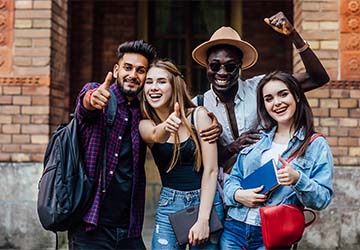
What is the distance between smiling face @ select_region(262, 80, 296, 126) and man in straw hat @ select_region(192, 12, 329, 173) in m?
0.29

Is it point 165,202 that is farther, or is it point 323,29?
point 323,29

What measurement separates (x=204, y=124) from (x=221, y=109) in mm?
314

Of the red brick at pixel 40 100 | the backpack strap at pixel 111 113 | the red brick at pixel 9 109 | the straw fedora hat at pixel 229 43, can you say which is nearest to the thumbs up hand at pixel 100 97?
the backpack strap at pixel 111 113

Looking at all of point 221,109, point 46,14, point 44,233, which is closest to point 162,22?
point 46,14

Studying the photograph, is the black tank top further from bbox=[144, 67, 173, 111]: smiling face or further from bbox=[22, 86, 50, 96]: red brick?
bbox=[22, 86, 50, 96]: red brick

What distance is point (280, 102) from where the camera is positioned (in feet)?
9.02

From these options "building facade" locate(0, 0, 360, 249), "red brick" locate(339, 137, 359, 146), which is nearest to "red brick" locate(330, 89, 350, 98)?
"building facade" locate(0, 0, 360, 249)

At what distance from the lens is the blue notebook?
2568 mm

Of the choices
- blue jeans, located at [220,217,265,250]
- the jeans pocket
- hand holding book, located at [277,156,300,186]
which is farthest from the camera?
the jeans pocket

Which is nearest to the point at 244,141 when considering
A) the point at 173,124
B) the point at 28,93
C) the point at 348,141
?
the point at 173,124

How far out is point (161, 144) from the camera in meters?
2.95

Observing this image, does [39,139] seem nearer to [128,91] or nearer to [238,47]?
[128,91]

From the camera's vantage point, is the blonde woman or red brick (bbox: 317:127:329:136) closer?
the blonde woman

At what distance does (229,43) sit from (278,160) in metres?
0.91
